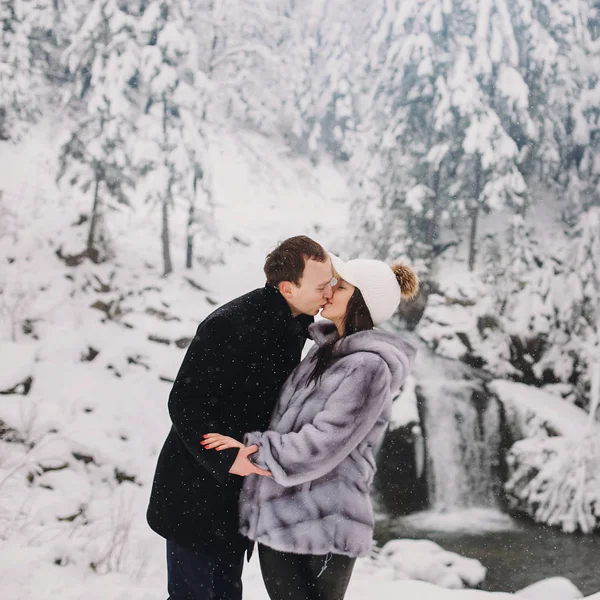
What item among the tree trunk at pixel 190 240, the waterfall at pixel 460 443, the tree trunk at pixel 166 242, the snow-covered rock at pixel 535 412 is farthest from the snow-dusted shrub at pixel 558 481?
the tree trunk at pixel 166 242

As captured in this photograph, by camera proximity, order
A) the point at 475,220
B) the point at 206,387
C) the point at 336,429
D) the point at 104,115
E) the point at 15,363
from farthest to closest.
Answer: the point at 475,220 → the point at 104,115 → the point at 15,363 → the point at 206,387 → the point at 336,429

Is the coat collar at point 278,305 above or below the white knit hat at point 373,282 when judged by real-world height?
below

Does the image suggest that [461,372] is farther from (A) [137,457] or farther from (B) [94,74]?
(B) [94,74]

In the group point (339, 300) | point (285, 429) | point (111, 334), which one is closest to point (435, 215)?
point (111, 334)

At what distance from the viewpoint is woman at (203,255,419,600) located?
173cm

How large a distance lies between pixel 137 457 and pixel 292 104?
5.90 metres

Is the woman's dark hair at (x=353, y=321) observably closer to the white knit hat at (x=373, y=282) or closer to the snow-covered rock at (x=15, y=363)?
the white knit hat at (x=373, y=282)

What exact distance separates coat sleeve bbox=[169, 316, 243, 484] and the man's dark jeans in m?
0.39

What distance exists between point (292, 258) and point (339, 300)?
0.73ft

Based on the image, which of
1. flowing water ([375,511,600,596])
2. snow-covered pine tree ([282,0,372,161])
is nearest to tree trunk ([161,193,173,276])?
snow-covered pine tree ([282,0,372,161])

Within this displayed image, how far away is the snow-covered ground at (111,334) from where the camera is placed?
543 centimetres

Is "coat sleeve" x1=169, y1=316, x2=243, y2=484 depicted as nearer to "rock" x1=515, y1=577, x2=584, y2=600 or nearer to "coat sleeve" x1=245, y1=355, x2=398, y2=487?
"coat sleeve" x1=245, y1=355, x2=398, y2=487

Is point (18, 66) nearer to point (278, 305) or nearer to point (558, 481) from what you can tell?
point (278, 305)

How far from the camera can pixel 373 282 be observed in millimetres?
1852
